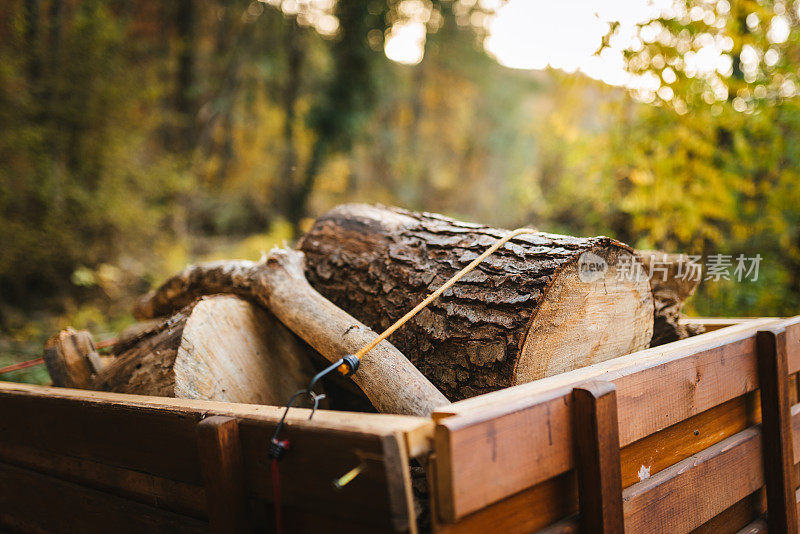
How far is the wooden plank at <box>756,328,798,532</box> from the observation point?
5.13 feet

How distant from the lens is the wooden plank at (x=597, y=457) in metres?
1.03

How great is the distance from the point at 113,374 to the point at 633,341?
1.85 metres

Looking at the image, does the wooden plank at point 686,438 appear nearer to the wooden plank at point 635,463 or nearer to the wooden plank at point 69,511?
the wooden plank at point 635,463

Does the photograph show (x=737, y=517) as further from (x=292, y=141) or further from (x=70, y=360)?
(x=292, y=141)

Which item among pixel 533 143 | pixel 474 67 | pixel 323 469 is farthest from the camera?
pixel 533 143

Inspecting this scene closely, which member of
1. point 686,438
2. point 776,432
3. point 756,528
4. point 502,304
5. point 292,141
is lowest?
point 756,528

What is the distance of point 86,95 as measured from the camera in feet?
21.2

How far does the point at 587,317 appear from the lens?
1620mm

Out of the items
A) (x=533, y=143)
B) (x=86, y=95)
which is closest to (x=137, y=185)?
(x=86, y=95)

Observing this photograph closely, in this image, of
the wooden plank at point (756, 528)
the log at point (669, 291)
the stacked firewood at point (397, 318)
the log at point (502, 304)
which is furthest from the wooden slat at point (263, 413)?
the log at point (669, 291)

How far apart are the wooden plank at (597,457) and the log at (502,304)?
15.9 inches

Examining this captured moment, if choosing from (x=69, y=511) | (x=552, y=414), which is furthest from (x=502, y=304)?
(x=69, y=511)

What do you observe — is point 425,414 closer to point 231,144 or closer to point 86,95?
point 86,95

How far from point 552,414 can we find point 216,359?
3.87 feet
